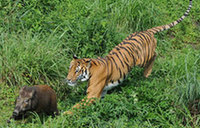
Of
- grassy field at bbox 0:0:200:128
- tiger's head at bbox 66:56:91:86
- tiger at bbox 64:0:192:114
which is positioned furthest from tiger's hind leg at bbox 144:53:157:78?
tiger's head at bbox 66:56:91:86

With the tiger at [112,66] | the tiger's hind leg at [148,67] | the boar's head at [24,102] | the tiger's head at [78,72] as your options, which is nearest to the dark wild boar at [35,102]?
the boar's head at [24,102]

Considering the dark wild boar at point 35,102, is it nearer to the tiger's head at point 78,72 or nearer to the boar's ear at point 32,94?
the boar's ear at point 32,94

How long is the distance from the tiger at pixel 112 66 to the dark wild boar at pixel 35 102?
28 cm

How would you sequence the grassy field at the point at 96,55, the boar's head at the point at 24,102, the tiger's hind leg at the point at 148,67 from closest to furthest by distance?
1. the boar's head at the point at 24,102
2. the grassy field at the point at 96,55
3. the tiger's hind leg at the point at 148,67

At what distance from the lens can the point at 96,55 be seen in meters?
7.55

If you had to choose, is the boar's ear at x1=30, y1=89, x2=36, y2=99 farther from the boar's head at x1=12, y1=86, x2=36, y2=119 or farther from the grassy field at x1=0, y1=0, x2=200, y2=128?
the grassy field at x1=0, y1=0, x2=200, y2=128

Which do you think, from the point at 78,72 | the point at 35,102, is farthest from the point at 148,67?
the point at 35,102

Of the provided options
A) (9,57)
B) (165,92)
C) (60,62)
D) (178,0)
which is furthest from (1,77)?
(178,0)

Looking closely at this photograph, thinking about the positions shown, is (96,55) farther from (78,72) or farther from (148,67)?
(78,72)

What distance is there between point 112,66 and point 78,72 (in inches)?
26.8

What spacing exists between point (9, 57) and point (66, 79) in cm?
111

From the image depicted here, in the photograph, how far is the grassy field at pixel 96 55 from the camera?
5.89 metres

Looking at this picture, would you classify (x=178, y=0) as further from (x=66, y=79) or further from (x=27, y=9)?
(x=66, y=79)

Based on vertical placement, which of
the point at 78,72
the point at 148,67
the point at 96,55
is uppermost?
the point at 78,72
